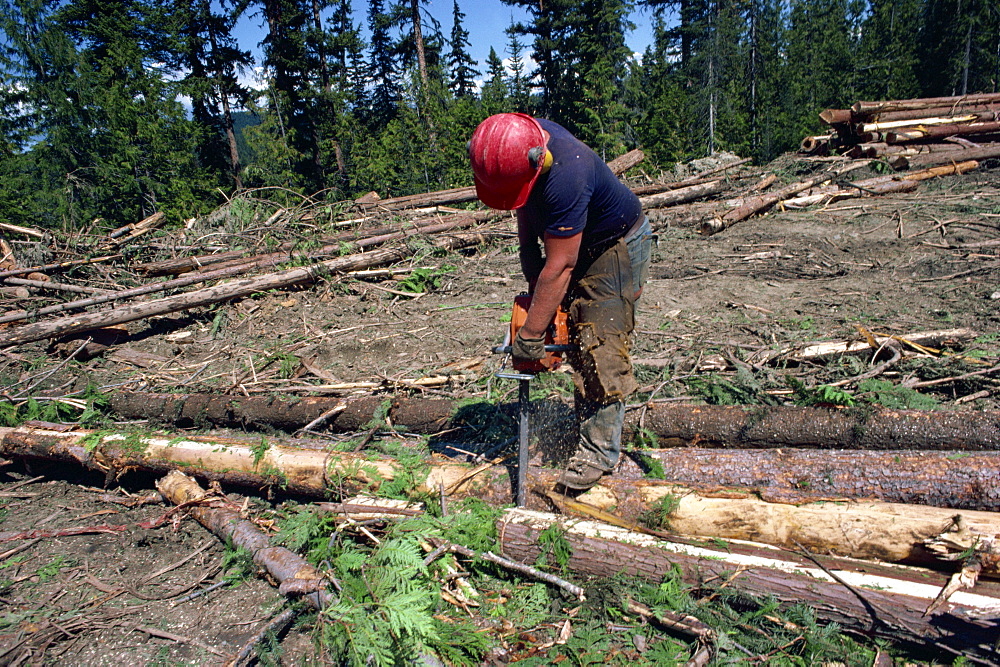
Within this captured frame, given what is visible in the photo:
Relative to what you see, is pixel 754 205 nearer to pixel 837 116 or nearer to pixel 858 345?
pixel 837 116

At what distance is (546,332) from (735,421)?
1449mm

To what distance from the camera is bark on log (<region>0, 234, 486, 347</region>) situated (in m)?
6.05

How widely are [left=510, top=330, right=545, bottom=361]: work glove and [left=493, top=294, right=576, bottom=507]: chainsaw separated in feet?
0.17

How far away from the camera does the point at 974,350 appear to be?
3857 millimetres

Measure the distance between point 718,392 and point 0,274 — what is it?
→ 9.53m

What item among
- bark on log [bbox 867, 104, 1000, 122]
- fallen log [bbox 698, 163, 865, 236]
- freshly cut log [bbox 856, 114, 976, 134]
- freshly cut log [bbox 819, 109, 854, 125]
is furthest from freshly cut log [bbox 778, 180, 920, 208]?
freshly cut log [bbox 819, 109, 854, 125]

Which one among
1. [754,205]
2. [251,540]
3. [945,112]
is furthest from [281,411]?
[945,112]

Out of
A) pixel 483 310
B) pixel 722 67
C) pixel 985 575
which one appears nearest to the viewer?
pixel 985 575

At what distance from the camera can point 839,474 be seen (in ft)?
8.83

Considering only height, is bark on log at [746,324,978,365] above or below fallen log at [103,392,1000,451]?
above

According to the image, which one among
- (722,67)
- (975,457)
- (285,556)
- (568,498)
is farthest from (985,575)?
(722,67)

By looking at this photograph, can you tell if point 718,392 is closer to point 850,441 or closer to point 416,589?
point 850,441

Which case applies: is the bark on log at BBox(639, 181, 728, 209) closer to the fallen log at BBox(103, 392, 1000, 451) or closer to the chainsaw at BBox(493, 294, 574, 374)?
the fallen log at BBox(103, 392, 1000, 451)

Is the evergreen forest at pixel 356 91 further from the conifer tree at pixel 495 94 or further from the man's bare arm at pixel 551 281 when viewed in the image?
the man's bare arm at pixel 551 281
